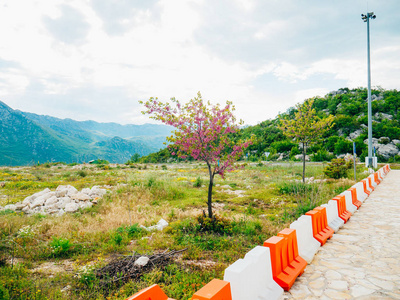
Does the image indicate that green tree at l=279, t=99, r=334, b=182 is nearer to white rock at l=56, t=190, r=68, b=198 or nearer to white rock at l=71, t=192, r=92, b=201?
white rock at l=71, t=192, r=92, b=201

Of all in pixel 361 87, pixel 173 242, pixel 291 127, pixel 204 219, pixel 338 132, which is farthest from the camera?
pixel 361 87

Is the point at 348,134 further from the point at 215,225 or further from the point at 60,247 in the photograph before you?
the point at 60,247

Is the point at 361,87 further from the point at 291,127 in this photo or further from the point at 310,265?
the point at 310,265

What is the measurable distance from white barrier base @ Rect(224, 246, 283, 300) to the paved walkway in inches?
10.5

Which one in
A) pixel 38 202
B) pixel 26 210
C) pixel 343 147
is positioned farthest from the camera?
pixel 343 147

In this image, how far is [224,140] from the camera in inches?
266

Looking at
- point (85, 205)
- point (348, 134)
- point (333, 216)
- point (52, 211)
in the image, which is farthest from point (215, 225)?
point (348, 134)

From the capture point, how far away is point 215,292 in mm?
2141

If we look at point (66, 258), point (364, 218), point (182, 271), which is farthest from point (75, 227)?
point (364, 218)

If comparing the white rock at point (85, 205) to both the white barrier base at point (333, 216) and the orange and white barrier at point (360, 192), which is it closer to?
the white barrier base at point (333, 216)

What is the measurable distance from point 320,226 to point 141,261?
11.9ft

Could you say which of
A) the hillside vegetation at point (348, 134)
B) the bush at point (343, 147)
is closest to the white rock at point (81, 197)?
the hillside vegetation at point (348, 134)

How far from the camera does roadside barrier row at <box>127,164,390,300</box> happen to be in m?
2.26

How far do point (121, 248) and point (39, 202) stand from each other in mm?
6343
